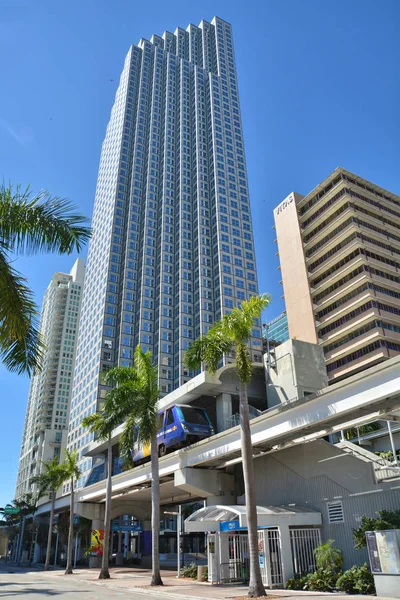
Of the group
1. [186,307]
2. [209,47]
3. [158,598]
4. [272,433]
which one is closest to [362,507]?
[272,433]

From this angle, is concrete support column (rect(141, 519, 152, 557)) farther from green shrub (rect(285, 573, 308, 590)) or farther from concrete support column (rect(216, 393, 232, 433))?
green shrub (rect(285, 573, 308, 590))

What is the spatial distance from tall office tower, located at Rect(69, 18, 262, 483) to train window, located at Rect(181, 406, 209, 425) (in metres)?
60.7

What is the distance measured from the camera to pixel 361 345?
64.4 meters

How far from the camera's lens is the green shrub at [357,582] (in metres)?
15.7

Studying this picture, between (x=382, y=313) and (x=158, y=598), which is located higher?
(x=382, y=313)

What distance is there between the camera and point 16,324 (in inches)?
358

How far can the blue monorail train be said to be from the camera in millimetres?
28781

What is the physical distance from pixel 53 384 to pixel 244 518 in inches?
5089

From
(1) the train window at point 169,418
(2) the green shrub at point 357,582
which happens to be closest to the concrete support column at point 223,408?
(1) the train window at point 169,418

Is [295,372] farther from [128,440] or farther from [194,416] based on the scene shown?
[128,440]

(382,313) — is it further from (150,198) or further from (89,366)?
(150,198)

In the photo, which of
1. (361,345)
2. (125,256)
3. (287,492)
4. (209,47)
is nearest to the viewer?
(287,492)

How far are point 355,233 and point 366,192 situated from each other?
939 centimetres

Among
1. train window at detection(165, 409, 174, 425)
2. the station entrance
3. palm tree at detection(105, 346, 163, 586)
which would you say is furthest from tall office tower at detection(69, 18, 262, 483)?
the station entrance
